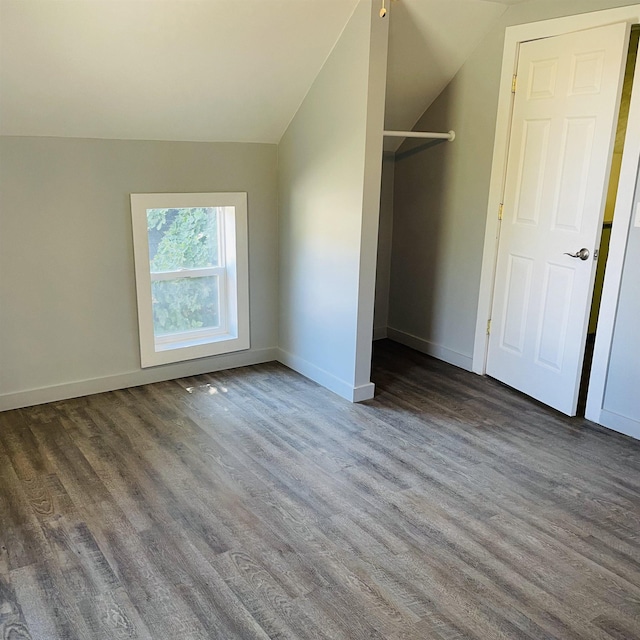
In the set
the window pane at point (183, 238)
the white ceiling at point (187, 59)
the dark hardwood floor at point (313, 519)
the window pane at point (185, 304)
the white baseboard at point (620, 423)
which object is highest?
the white ceiling at point (187, 59)

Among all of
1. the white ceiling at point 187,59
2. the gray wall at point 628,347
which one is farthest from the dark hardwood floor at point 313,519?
the white ceiling at point 187,59

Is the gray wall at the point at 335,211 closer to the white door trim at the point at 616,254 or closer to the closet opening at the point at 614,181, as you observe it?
the white door trim at the point at 616,254

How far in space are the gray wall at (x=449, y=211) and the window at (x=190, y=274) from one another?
1248 millimetres

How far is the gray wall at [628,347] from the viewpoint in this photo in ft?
9.88

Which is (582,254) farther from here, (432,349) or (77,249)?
(77,249)

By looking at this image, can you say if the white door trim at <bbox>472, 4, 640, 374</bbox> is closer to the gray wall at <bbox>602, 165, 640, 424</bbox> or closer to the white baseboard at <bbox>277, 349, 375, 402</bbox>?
the gray wall at <bbox>602, 165, 640, 424</bbox>

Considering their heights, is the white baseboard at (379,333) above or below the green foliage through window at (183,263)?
below

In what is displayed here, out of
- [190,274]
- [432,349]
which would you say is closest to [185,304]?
[190,274]

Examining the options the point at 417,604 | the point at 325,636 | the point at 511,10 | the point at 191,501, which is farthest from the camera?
the point at 511,10

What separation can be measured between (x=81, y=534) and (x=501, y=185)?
2.87m

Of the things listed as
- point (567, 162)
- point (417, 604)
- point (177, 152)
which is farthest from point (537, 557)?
point (177, 152)

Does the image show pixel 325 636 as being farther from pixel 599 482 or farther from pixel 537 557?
→ pixel 599 482

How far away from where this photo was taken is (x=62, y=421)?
10.6 ft

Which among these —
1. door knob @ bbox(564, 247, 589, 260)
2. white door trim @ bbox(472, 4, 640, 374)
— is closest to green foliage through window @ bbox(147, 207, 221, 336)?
white door trim @ bbox(472, 4, 640, 374)
